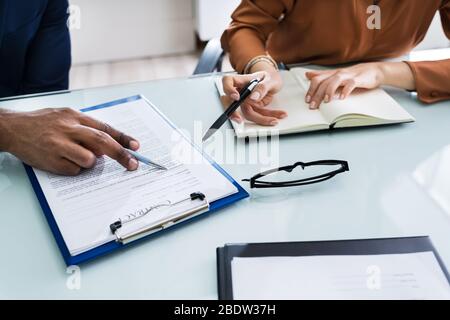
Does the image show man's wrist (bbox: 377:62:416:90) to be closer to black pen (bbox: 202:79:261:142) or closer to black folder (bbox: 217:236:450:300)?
black pen (bbox: 202:79:261:142)

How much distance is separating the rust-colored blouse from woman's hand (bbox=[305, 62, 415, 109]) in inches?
6.7

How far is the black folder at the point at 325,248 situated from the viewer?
57 cm

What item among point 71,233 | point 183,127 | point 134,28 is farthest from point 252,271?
point 134,28

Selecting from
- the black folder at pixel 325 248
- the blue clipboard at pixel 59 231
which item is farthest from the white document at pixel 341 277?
the blue clipboard at pixel 59 231

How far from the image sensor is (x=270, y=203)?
666 millimetres

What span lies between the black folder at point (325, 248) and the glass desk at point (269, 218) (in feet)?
0.06

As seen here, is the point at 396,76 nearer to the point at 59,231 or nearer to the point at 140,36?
the point at 59,231

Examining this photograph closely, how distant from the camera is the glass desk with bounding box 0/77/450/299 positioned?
55cm

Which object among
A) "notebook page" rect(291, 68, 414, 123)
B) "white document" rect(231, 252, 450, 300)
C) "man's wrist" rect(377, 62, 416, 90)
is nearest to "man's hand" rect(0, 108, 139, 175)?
"white document" rect(231, 252, 450, 300)

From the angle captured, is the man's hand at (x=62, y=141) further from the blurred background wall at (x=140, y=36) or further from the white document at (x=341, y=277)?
the blurred background wall at (x=140, y=36)

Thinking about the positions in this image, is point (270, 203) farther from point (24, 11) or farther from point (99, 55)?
point (99, 55)

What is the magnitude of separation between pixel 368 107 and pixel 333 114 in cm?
9

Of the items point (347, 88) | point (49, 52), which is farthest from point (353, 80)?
point (49, 52)
